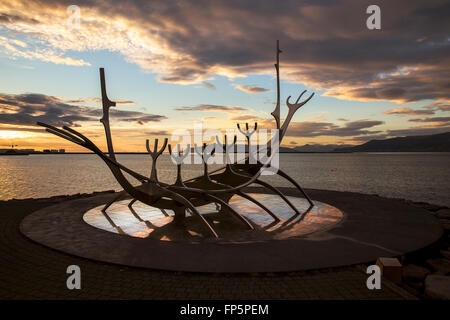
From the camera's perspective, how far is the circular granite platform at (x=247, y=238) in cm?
732

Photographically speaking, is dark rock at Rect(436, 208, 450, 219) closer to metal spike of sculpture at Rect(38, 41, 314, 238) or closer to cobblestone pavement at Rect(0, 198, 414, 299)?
metal spike of sculpture at Rect(38, 41, 314, 238)

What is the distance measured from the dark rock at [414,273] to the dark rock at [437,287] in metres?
0.31

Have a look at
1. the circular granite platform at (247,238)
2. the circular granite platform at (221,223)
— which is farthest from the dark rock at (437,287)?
the circular granite platform at (221,223)

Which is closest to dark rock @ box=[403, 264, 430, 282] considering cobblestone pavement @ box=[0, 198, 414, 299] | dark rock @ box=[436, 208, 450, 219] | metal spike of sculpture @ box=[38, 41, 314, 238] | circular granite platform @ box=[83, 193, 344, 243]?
cobblestone pavement @ box=[0, 198, 414, 299]

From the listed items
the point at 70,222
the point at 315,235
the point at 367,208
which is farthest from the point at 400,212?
the point at 70,222

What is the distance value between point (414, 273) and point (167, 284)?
583 cm

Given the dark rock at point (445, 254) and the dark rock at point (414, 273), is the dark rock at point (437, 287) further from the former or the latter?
the dark rock at point (445, 254)

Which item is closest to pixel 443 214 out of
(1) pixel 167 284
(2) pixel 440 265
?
(2) pixel 440 265

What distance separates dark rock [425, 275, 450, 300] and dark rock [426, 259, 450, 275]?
876 mm

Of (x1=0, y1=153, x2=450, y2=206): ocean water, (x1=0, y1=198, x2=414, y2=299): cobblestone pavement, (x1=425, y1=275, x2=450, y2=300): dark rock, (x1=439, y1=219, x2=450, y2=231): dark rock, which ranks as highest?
(x1=0, y1=198, x2=414, y2=299): cobblestone pavement

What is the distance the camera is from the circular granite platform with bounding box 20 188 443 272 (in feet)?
24.0

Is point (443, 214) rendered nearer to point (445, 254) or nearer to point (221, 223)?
point (445, 254)

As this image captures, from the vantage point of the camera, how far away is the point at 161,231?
34.9 ft
